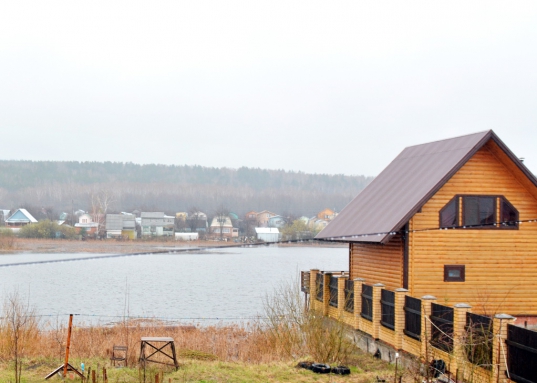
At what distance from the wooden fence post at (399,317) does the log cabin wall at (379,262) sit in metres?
2.68

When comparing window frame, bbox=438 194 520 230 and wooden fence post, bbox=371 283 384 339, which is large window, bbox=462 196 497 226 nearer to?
window frame, bbox=438 194 520 230

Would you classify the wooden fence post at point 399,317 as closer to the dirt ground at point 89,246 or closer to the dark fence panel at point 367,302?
the dark fence panel at point 367,302

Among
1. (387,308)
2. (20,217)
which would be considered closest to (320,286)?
(387,308)

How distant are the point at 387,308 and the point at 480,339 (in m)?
5.06

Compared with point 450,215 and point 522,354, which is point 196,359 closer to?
point 450,215

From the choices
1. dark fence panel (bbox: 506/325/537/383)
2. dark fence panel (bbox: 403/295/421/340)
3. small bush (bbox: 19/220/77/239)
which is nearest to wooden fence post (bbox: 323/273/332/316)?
dark fence panel (bbox: 403/295/421/340)

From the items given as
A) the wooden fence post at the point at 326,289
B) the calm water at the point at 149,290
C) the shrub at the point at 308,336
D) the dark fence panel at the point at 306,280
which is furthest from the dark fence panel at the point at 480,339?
the calm water at the point at 149,290

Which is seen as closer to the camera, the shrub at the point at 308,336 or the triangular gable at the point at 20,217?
the shrub at the point at 308,336

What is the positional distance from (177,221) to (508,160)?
396ft

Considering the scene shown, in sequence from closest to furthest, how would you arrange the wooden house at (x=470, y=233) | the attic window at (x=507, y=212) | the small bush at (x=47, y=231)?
the wooden house at (x=470, y=233), the attic window at (x=507, y=212), the small bush at (x=47, y=231)

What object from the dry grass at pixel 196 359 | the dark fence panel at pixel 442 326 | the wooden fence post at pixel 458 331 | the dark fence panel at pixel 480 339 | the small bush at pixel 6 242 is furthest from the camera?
the small bush at pixel 6 242

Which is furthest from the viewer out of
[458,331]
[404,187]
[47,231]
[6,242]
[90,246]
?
[47,231]

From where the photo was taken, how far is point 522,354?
12.0 meters

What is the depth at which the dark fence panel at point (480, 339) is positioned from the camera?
42.6ft
